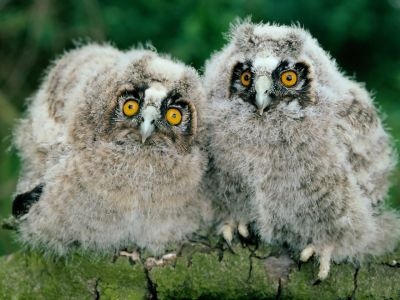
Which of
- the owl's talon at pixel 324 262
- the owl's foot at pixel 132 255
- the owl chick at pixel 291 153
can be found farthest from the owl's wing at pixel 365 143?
the owl's foot at pixel 132 255

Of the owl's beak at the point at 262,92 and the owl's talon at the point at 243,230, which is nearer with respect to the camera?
the owl's beak at the point at 262,92

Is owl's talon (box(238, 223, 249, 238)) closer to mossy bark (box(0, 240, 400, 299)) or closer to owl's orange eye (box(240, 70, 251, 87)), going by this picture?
mossy bark (box(0, 240, 400, 299))

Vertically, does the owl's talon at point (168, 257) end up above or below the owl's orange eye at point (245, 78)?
below

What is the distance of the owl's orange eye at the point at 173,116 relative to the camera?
12.3ft

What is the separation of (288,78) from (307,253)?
0.98 m

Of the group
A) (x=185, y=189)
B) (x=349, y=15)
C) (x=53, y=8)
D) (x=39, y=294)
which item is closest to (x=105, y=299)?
(x=39, y=294)

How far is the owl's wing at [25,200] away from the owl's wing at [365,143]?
5.97ft

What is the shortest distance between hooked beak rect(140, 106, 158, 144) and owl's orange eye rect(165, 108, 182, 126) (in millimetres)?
125

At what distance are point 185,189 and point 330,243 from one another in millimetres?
884

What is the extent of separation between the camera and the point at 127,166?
3.81m

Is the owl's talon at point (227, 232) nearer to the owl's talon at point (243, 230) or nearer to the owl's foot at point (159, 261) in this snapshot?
the owl's talon at point (243, 230)

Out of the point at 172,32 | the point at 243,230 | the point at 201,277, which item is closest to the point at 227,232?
the point at 243,230

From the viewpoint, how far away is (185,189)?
3.91 meters

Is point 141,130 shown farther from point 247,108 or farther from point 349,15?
point 349,15
